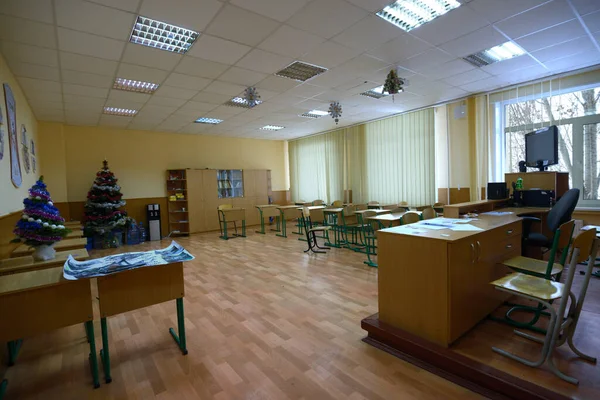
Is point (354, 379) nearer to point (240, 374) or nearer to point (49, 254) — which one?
point (240, 374)

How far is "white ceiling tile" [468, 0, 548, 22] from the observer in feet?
9.57

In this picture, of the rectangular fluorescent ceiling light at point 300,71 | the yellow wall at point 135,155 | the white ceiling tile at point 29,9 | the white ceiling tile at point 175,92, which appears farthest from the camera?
the yellow wall at point 135,155

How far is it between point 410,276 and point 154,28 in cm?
375

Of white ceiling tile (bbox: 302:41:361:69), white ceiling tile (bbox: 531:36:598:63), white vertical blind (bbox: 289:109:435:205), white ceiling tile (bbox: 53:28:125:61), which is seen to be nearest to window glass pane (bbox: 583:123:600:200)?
white ceiling tile (bbox: 531:36:598:63)

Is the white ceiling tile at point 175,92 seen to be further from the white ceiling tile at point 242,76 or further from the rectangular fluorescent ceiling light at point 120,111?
the rectangular fluorescent ceiling light at point 120,111

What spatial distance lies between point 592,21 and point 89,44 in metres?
5.91

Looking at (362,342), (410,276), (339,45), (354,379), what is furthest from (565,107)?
(354,379)

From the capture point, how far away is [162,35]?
343 centimetres

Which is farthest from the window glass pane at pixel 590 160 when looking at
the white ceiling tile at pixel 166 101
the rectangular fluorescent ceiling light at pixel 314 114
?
the white ceiling tile at pixel 166 101

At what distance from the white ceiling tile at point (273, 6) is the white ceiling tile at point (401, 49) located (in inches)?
56.1

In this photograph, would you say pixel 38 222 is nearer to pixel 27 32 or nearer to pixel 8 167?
pixel 8 167

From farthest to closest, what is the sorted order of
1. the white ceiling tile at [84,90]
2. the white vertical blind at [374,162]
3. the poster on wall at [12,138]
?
1. the white vertical blind at [374,162]
2. the white ceiling tile at [84,90]
3. the poster on wall at [12,138]

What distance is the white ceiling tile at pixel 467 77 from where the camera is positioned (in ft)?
15.8

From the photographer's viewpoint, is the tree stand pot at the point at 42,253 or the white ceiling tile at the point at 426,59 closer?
the tree stand pot at the point at 42,253
